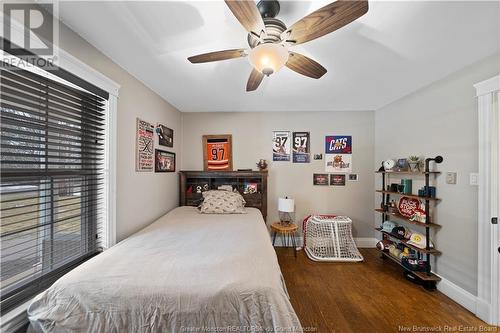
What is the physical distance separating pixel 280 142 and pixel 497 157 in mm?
2383

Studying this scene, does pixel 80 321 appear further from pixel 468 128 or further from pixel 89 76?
pixel 468 128

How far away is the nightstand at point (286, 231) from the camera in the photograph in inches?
112

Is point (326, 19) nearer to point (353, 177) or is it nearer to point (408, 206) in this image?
point (408, 206)

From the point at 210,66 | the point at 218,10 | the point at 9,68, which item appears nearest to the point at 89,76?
the point at 9,68

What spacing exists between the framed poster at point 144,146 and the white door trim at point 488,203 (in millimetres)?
3449

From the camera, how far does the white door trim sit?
1657 mm

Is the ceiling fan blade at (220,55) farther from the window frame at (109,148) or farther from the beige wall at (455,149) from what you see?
the beige wall at (455,149)

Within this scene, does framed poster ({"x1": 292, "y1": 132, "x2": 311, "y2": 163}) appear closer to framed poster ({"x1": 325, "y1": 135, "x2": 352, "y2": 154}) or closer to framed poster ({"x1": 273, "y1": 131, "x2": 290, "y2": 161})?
framed poster ({"x1": 273, "y1": 131, "x2": 290, "y2": 161})

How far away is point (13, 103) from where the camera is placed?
1112 millimetres

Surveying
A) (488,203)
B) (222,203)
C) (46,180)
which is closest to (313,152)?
(222,203)

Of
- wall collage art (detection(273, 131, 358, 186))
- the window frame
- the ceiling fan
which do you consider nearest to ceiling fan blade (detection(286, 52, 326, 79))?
the ceiling fan

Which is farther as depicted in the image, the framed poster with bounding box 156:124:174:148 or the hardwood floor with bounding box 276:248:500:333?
the framed poster with bounding box 156:124:174:148

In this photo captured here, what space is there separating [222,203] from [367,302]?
80.7 inches

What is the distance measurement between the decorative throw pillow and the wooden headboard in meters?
0.25
